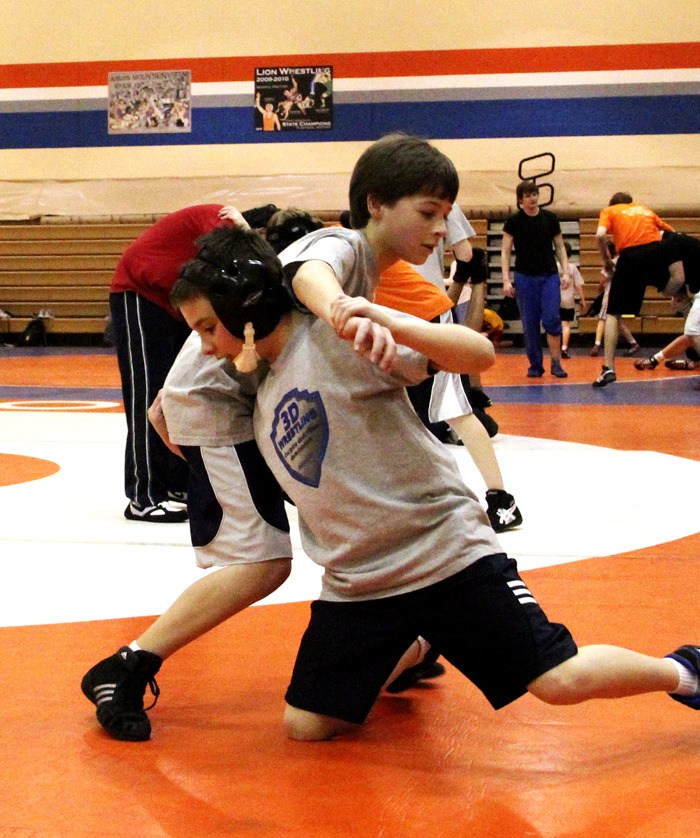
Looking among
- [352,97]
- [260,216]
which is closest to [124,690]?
[260,216]

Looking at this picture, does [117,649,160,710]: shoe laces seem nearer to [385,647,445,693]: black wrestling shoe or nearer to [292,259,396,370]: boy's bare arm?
[385,647,445,693]: black wrestling shoe

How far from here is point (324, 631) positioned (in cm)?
212

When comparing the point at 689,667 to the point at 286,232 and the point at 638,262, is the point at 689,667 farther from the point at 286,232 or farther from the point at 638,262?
the point at 638,262

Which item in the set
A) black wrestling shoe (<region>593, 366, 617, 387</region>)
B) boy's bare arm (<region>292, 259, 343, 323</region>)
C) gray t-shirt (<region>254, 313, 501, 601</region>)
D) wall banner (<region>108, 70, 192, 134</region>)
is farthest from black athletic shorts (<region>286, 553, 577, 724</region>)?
wall banner (<region>108, 70, 192, 134</region>)

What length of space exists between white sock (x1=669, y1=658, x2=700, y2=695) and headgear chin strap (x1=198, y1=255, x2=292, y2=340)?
101 cm

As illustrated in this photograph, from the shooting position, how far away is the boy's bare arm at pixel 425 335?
171 centimetres

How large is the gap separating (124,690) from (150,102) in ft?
46.6

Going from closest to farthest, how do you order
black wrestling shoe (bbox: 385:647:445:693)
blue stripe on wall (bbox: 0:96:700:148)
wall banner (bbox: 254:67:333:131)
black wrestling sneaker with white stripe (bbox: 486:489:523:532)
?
black wrestling shoe (bbox: 385:647:445:693), black wrestling sneaker with white stripe (bbox: 486:489:523:532), blue stripe on wall (bbox: 0:96:700:148), wall banner (bbox: 254:67:333:131)

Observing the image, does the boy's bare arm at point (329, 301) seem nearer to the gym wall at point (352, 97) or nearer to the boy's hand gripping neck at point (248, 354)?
the boy's hand gripping neck at point (248, 354)

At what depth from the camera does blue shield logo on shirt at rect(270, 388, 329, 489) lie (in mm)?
2033

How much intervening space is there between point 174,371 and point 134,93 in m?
14.0

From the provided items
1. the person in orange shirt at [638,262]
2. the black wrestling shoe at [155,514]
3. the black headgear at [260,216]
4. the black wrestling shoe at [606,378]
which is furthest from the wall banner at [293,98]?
the black headgear at [260,216]

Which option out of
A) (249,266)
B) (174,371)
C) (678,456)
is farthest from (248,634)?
(678,456)

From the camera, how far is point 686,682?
2.12 metres
